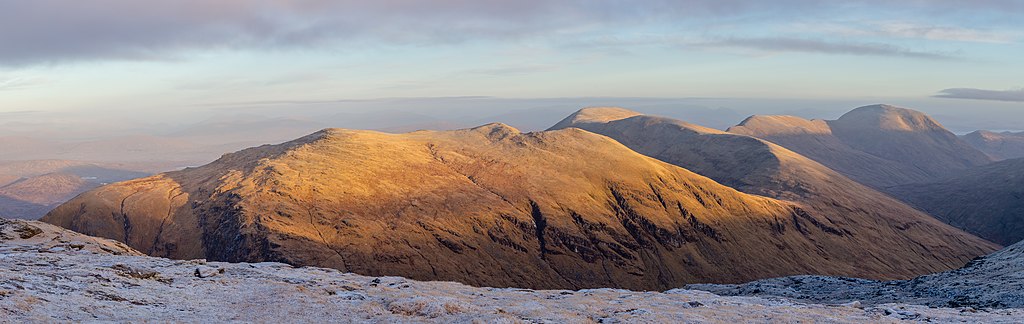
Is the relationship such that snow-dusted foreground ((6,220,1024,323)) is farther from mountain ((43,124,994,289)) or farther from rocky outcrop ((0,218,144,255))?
mountain ((43,124,994,289))

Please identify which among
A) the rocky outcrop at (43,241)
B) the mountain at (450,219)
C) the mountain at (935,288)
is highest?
the rocky outcrop at (43,241)

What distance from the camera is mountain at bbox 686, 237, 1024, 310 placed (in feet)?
148

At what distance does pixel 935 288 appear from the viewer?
53.1 metres

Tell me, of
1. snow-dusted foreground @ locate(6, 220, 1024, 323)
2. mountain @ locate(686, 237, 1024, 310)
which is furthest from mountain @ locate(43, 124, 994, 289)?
snow-dusted foreground @ locate(6, 220, 1024, 323)

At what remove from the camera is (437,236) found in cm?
14150

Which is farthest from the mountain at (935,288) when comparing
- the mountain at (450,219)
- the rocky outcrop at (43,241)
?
the mountain at (450,219)

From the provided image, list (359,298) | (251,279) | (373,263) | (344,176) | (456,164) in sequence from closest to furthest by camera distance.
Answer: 1. (359,298)
2. (251,279)
3. (373,263)
4. (344,176)
5. (456,164)

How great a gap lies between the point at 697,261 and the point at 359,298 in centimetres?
14656

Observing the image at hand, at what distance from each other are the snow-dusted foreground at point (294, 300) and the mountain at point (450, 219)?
85408mm

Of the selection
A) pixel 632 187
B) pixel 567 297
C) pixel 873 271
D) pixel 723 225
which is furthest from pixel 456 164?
pixel 567 297

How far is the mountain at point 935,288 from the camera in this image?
4503cm

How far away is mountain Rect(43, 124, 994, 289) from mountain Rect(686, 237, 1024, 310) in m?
76.4

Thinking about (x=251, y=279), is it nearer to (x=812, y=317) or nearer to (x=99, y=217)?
(x=812, y=317)

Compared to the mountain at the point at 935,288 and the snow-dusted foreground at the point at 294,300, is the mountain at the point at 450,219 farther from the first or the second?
the snow-dusted foreground at the point at 294,300
